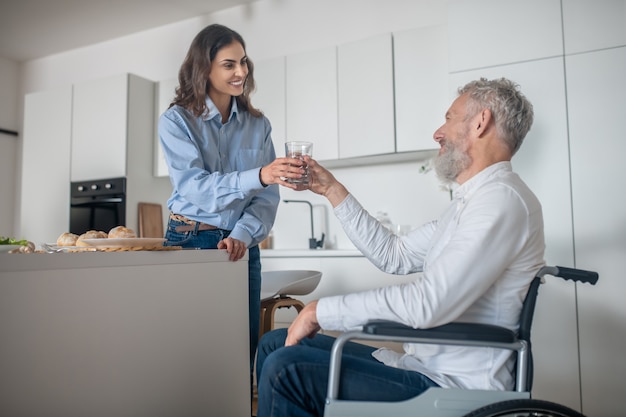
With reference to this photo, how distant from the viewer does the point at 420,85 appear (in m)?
3.31

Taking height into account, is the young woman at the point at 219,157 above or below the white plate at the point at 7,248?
above

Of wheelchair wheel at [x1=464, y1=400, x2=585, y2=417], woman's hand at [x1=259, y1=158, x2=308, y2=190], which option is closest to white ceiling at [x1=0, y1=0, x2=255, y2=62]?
woman's hand at [x1=259, y1=158, x2=308, y2=190]

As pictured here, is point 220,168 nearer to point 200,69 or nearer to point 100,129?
point 200,69

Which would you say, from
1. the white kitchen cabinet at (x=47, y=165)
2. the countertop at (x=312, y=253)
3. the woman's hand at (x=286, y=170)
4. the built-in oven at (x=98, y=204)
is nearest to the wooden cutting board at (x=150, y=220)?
the built-in oven at (x=98, y=204)

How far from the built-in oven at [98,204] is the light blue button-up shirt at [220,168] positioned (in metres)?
2.54

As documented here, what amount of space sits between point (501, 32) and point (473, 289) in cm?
218

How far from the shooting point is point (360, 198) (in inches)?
152

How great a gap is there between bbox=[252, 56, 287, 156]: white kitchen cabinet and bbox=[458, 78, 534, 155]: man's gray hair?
2.42 meters

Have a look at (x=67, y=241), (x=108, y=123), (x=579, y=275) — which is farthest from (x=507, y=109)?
(x=108, y=123)

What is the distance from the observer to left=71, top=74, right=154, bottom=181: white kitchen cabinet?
4180 millimetres

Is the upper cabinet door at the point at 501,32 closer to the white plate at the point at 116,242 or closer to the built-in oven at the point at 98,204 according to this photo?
the white plate at the point at 116,242

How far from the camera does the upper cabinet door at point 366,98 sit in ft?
11.2

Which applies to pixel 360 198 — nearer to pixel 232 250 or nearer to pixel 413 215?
pixel 413 215

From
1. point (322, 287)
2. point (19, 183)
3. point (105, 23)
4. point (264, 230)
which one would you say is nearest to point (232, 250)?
point (264, 230)
